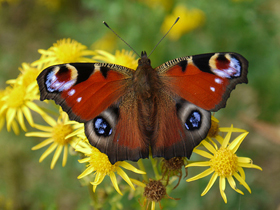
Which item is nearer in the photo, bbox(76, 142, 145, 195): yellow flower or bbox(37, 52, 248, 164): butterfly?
bbox(37, 52, 248, 164): butterfly

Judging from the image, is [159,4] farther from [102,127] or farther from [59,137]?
[102,127]

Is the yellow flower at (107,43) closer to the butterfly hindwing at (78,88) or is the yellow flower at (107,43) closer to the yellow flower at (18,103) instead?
the yellow flower at (18,103)

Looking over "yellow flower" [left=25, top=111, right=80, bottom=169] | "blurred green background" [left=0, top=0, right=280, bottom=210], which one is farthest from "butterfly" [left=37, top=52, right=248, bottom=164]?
"blurred green background" [left=0, top=0, right=280, bottom=210]

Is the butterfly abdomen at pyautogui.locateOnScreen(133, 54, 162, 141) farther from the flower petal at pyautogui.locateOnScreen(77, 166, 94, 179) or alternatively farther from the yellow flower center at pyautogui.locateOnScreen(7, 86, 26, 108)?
the yellow flower center at pyautogui.locateOnScreen(7, 86, 26, 108)

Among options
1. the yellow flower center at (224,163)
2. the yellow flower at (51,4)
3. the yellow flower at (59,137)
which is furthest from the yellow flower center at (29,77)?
the yellow flower at (51,4)

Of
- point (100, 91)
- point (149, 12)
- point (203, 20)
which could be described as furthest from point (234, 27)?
point (100, 91)

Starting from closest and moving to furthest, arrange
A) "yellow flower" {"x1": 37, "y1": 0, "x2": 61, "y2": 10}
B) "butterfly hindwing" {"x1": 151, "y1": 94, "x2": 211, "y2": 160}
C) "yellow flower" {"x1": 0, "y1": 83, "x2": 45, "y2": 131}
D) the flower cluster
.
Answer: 1. "butterfly hindwing" {"x1": 151, "y1": 94, "x2": 211, "y2": 160}
2. the flower cluster
3. "yellow flower" {"x1": 0, "y1": 83, "x2": 45, "y2": 131}
4. "yellow flower" {"x1": 37, "y1": 0, "x2": 61, "y2": 10}
